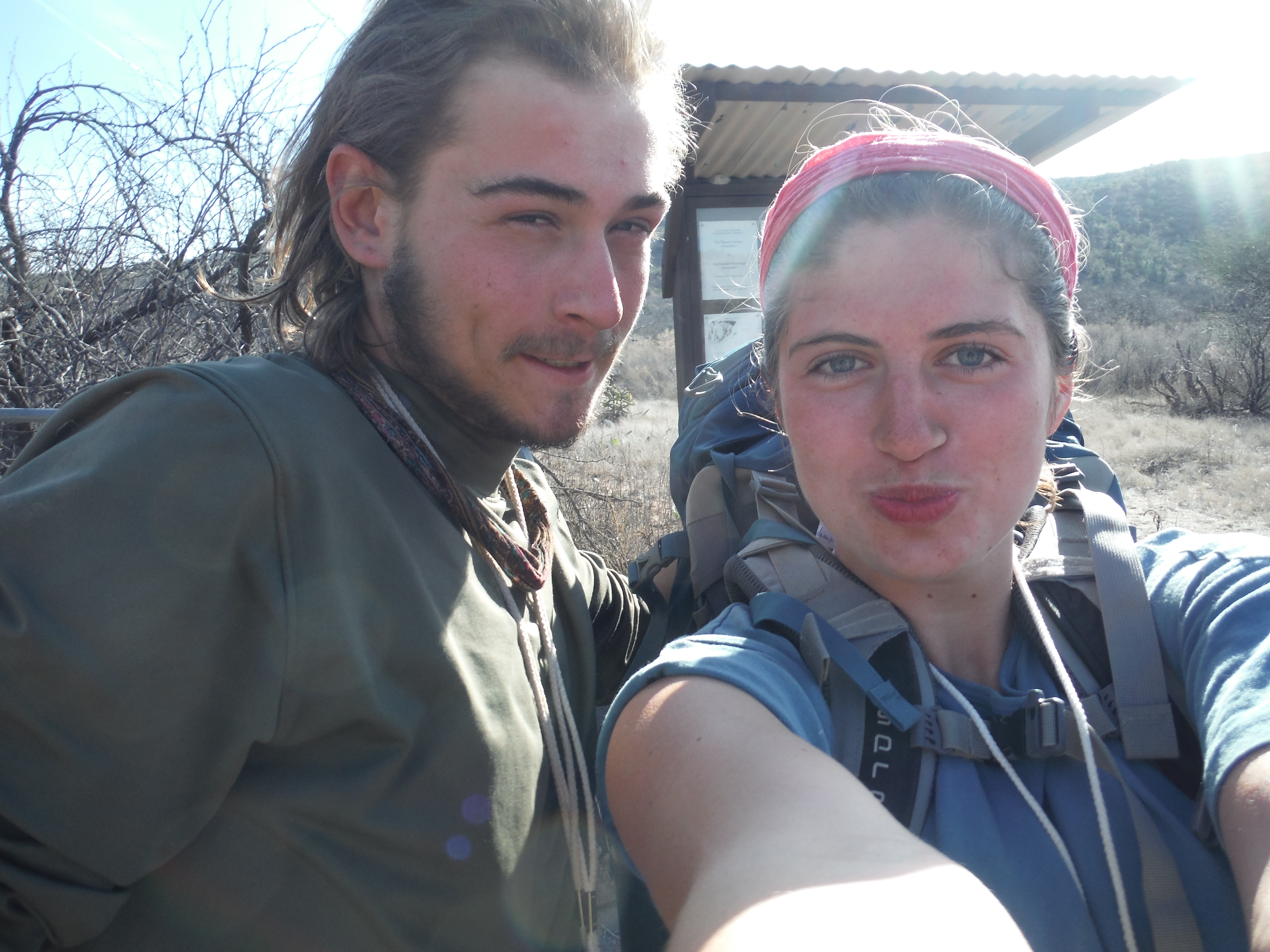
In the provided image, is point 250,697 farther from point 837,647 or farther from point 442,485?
point 837,647

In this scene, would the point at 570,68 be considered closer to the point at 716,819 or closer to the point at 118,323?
the point at 716,819

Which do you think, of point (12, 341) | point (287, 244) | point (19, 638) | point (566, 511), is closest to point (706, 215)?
point (566, 511)

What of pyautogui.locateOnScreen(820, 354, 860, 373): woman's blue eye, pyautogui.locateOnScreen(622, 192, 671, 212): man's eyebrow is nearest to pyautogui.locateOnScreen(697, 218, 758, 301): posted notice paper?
pyautogui.locateOnScreen(622, 192, 671, 212): man's eyebrow

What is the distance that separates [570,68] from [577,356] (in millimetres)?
659

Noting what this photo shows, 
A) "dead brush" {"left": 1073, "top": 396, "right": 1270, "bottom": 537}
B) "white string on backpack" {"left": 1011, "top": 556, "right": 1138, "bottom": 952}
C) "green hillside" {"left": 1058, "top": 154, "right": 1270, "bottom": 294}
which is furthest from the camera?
"green hillside" {"left": 1058, "top": 154, "right": 1270, "bottom": 294}

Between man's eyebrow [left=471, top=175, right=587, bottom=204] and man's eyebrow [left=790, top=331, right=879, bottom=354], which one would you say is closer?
man's eyebrow [left=790, top=331, right=879, bottom=354]

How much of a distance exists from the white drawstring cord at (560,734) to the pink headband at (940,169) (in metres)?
0.90

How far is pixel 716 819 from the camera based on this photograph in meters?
0.96

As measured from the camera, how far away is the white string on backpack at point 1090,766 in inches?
41.6

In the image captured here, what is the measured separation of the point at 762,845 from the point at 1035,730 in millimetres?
609

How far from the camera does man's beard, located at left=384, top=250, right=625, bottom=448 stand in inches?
67.1

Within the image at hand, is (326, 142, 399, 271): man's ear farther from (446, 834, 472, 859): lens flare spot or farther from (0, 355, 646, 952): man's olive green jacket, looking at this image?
(446, 834, 472, 859): lens flare spot

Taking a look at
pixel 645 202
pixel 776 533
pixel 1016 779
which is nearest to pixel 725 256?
pixel 645 202

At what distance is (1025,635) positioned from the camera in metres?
1.44
